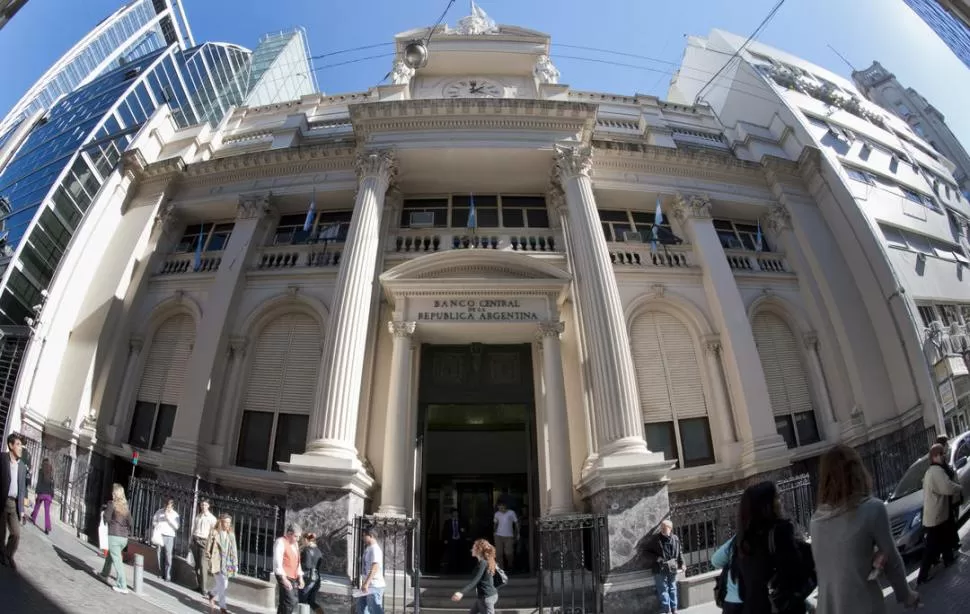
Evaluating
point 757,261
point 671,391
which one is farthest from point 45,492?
point 757,261

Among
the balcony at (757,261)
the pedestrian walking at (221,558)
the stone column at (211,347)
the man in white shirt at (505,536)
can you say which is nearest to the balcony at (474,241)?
the stone column at (211,347)

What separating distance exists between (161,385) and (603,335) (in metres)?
11.0

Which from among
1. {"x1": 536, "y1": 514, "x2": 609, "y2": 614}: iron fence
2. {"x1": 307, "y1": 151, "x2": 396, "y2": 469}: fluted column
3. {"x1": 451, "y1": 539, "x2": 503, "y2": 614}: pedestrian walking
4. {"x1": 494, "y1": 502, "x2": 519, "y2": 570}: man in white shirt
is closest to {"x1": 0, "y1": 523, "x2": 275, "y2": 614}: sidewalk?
{"x1": 307, "y1": 151, "x2": 396, "y2": 469}: fluted column

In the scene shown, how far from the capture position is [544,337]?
1116 centimetres

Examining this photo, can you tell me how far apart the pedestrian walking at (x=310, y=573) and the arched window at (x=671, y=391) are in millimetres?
7836

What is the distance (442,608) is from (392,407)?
3.94 meters

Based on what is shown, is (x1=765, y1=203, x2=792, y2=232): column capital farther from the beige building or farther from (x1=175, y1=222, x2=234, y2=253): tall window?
(x1=175, y1=222, x2=234, y2=253): tall window

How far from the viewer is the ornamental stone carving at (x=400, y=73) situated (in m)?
15.4

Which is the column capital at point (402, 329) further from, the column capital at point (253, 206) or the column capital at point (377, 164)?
the column capital at point (253, 206)

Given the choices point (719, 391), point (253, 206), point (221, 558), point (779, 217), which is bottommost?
point (221, 558)

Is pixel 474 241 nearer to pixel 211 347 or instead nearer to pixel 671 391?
pixel 671 391

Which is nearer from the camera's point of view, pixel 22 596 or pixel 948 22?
pixel 22 596

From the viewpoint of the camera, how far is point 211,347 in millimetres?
11711

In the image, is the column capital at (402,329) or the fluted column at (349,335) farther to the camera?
the column capital at (402,329)
